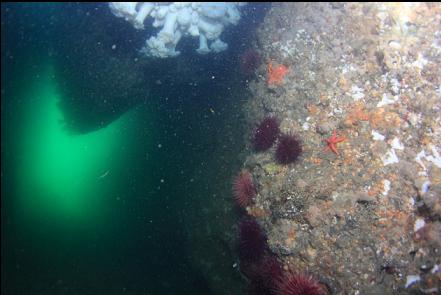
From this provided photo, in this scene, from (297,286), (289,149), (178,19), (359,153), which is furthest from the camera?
(178,19)

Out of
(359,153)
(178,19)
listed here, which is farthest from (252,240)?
(178,19)

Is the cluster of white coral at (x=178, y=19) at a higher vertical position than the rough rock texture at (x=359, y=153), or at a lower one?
higher

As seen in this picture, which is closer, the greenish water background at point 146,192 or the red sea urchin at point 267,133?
the red sea urchin at point 267,133

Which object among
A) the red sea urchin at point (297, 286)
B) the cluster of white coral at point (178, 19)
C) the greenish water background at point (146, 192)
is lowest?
the greenish water background at point (146, 192)

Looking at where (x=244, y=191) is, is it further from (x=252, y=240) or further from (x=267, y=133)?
(x=267, y=133)

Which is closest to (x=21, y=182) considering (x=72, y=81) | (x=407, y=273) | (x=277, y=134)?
(x=72, y=81)

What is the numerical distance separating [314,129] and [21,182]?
88.1 feet

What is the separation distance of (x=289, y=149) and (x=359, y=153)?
100cm

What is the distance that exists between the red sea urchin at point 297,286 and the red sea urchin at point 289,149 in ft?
5.39

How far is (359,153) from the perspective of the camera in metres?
4.07

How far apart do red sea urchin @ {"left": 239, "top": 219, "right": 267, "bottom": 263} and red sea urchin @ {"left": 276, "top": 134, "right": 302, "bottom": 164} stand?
1.12 meters

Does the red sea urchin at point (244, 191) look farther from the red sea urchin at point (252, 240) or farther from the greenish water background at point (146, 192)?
the greenish water background at point (146, 192)

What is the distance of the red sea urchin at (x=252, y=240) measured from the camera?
432 cm

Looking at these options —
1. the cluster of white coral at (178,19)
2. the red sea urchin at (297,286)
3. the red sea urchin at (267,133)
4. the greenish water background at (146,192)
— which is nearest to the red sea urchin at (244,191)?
the red sea urchin at (267,133)
